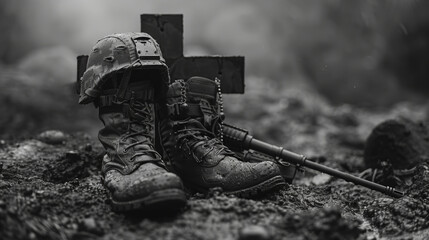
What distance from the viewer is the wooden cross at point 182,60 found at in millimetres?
3613

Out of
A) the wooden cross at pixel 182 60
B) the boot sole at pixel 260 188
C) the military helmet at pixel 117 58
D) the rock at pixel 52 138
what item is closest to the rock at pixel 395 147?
the wooden cross at pixel 182 60

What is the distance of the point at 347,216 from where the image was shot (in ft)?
9.53

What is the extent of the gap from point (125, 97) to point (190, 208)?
2.49 feet

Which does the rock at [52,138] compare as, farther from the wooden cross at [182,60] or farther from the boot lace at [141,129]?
the boot lace at [141,129]

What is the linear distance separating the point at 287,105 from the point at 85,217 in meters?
9.26

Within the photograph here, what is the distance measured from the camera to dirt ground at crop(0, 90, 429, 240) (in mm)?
2070

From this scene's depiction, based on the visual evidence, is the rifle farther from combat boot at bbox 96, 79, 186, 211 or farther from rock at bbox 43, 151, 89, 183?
rock at bbox 43, 151, 89, 183

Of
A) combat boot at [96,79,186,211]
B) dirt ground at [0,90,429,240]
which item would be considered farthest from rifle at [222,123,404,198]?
combat boot at [96,79,186,211]

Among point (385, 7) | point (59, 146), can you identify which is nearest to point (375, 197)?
point (59, 146)

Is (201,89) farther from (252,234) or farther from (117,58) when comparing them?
(252,234)

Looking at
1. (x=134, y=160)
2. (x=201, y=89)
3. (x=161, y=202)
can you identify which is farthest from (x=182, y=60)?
(x=161, y=202)

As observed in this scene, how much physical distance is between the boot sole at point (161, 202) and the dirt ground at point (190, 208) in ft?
0.17

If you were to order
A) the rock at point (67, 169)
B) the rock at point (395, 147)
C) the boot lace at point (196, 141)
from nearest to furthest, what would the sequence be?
the boot lace at point (196, 141)
the rock at point (67, 169)
the rock at point (395, 147)

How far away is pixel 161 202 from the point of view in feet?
7.04
